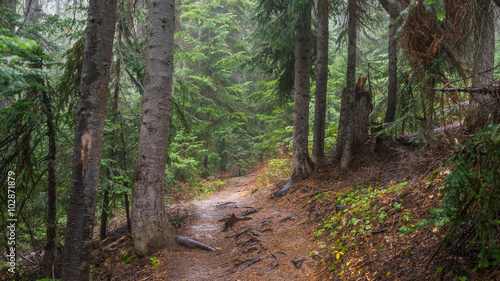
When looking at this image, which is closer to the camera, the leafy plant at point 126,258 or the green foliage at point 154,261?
the green foliage at point 154,261

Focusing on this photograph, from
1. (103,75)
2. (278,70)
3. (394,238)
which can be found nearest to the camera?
(394,238)

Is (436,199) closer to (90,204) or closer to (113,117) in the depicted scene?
(90,204)

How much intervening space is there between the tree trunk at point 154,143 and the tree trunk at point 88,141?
1.98 meters

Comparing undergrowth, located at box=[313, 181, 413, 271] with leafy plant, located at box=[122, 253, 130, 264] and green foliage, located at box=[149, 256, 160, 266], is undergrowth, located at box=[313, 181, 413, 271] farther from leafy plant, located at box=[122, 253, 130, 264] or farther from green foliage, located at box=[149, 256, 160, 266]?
leafy plant, located at box=[122, 253, 130, 264]

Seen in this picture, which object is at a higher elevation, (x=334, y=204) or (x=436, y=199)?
(x=436, y=199)

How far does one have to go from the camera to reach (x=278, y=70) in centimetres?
1176

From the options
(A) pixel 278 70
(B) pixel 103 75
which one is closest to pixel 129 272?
(B) pixel 103 75

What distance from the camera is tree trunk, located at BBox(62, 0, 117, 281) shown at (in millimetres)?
3834

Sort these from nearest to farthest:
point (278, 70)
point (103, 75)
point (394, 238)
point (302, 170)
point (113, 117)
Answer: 1. point (394, 238)
2. point (103, 75)
3. point (113, 117)
4. point (302, 170)
5. point (278, 70)

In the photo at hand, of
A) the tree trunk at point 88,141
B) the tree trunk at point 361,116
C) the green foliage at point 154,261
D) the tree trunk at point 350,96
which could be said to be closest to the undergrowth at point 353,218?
the tree trunk at point 350,96

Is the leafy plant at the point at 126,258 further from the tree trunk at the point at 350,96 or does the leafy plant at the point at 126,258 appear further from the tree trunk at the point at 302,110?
the tree trunk at the point at 350,96

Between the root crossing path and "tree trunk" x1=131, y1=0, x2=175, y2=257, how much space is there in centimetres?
54

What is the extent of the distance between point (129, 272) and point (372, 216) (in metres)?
4.92

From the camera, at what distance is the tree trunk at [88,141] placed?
3834mm
